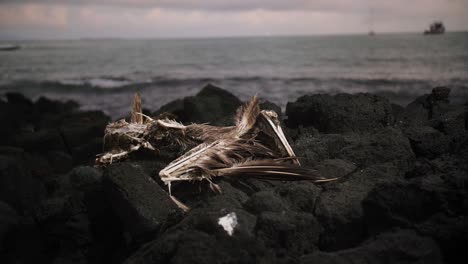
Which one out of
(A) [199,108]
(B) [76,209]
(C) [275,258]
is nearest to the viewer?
(C) [275,258]

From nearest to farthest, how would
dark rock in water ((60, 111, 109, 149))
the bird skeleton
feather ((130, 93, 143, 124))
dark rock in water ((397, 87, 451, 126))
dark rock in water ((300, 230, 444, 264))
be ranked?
dark rock in water ((300, 230, 444, 264))
the bird skeleton
feather ((130, 93, 143, 124))
dark rock in water ((397, 87, 451, 126))
dark rock in water ((60, 111, 109, 149))

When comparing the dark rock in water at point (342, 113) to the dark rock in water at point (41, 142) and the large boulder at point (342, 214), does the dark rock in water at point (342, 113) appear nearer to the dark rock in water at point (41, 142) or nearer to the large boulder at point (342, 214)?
the large boulder at point (342, 214)

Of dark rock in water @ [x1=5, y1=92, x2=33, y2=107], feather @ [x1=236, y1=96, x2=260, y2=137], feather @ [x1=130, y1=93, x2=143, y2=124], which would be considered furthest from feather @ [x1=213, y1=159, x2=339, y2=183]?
dark rock in water @ [x1=5, y1=92, x2=33, y2=107]

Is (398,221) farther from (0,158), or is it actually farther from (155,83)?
(155,83)

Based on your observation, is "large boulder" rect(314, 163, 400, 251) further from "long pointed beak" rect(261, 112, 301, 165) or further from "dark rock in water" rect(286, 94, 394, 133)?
"dark rock in water" rect(286, 94, 394, 133)

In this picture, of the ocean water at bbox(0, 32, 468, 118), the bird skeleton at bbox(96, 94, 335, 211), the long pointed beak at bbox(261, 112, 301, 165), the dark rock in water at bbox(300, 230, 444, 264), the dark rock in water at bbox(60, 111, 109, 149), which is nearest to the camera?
the dark rock in water at bbox(300, 230, 444, 264)

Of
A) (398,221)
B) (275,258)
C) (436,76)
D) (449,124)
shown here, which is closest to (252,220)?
(275,258)
